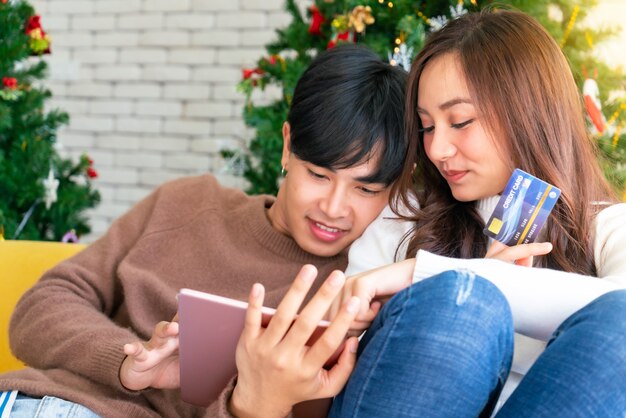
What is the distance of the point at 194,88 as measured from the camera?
3.72 meters

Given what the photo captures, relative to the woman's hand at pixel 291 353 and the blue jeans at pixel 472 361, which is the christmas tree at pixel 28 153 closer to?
the woman's hand at pixel 291 353

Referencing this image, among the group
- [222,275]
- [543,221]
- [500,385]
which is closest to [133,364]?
[222,275]

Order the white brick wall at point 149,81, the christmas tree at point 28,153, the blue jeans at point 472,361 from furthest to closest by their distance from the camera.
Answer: the white brick wall at point 149,81, the christmas tree at point 28,153, the blue jeans at point 472,361

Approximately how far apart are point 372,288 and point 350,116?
0.47 metres

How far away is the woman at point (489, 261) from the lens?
801 millimetres

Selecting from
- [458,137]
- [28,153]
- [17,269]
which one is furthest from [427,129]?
[28,153]

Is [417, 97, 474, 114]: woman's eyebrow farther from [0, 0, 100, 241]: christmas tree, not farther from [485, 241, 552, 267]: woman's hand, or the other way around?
[0, 0, 100, 241]: christmas tree

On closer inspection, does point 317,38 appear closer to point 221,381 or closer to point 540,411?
point 221,381

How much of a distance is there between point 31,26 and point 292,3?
3.08 ft

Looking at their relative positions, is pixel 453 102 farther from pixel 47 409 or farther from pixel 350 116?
pixel 47 409

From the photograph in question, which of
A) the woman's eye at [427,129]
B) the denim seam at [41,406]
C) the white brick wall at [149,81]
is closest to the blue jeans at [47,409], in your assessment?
the denim seam at [41,406]

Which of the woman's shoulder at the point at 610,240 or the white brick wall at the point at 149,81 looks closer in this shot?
the woman's shoulder at the point at 610,240

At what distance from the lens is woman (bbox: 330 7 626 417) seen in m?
0.80

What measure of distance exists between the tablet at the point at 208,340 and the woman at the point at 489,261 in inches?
4.7
